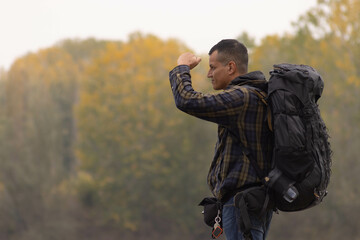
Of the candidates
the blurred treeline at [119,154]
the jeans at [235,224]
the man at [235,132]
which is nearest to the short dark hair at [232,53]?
the man at [235,132]

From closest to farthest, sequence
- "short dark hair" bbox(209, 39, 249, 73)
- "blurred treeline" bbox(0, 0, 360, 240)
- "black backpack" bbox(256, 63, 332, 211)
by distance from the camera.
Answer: "black backpack" bbox(256, 63, 332, 211) < "short dark hair" bbox(209, 39, 249, 73) < "blurred treeline" bbox(0, 0, 360, 240)

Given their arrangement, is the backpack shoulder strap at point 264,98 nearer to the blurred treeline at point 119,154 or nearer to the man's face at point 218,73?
the man's face at point 218,73

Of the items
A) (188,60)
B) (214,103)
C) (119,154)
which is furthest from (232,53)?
(119,154)

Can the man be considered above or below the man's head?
below

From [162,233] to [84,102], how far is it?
32.7 ft

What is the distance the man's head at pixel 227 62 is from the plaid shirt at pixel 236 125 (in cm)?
16

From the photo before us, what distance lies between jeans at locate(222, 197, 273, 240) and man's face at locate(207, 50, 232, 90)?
667 millimetres

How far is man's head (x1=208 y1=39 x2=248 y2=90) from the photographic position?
351 cm

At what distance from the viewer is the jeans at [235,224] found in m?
3.32

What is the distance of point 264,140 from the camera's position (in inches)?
132

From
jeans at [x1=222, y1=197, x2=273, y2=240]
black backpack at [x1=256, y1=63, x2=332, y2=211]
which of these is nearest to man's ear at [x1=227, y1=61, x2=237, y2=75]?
black backpack at [x1=256, y1=63, x2=332, y2=211]

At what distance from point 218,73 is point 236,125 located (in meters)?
0.36

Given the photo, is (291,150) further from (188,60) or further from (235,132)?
(188,60)

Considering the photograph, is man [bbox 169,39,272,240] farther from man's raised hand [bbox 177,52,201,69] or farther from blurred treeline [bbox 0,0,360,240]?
blurred treeline [bbox 0,0,360,240]
